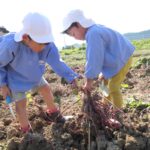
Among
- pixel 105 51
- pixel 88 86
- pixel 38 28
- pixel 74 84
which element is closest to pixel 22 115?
pixel 74 84

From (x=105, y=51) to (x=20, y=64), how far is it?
861 millimetres

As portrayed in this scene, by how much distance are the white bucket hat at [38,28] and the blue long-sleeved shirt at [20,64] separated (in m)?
0.26

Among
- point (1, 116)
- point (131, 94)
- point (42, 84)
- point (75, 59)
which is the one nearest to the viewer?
point (42, 84)

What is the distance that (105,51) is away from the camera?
4359 millimetres

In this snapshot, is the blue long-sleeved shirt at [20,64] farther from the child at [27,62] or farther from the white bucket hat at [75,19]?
the white bucket hat at [75,19]

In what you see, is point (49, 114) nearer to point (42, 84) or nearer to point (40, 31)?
point (42, 84)

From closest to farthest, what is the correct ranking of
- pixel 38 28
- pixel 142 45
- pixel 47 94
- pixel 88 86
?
1. pixel 38 28
2. pixel 88 86
3. pixel 47 94
4. pixel 142 45

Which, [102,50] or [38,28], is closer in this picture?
[38,28]

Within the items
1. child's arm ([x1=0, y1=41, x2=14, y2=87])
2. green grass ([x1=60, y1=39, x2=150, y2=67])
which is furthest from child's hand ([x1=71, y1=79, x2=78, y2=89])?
green grass ([x1=60, y1=39, x2=150, y2=67])

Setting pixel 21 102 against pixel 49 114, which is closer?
pixel 21 102

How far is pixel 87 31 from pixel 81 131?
98cm

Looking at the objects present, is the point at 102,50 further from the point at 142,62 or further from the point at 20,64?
the point at 142,62

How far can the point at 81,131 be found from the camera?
161 inches

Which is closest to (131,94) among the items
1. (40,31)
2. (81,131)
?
(81,131)
